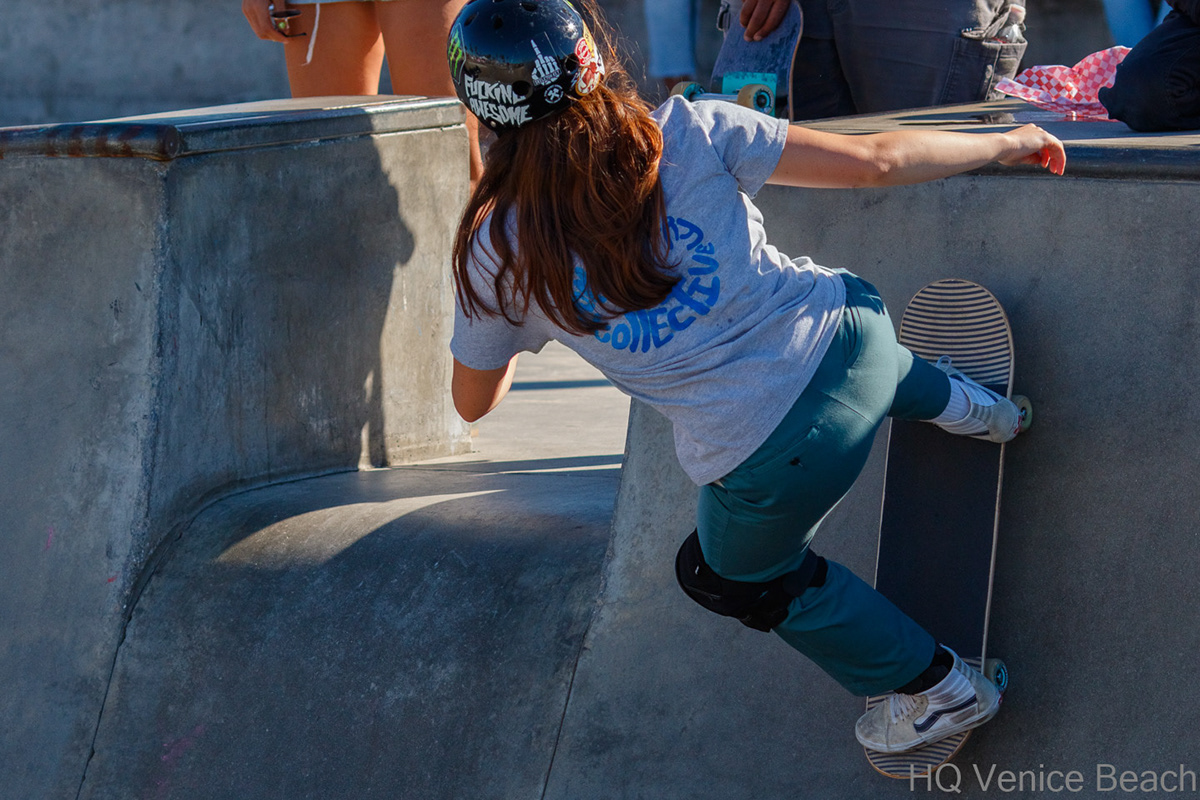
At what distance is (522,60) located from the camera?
6.97 ft

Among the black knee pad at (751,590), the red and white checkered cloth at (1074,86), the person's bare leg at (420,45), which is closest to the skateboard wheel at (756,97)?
the red and white checkered cloth at (1074,86)

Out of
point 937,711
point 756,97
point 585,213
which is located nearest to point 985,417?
point 937,711

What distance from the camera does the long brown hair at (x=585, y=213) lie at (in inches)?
83.9

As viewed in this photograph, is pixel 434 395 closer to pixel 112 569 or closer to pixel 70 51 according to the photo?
pixel 112 569

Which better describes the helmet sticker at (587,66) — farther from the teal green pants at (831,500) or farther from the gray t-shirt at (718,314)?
the teal green pants at (831,500)

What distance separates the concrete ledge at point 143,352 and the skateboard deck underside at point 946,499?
2.03m

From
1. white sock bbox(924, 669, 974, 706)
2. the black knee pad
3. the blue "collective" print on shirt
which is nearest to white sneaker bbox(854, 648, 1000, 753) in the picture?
white sock bbox(924, 669, 974, 706)

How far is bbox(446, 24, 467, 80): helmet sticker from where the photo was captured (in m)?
2.22

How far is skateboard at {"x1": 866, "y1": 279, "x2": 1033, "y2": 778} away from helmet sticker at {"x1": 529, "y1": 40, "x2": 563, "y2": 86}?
1088mm

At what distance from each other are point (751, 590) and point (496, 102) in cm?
103

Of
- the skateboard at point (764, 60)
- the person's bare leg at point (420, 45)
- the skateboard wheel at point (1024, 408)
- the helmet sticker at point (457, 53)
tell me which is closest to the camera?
the helmet sticker at point (457, 53)

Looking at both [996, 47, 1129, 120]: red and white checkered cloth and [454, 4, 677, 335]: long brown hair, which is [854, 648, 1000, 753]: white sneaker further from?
[996, 47, 1129, 120]: red and white checkered cloth

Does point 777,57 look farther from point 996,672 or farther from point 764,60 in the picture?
point 996,672

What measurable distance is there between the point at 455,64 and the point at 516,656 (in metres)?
1.51
